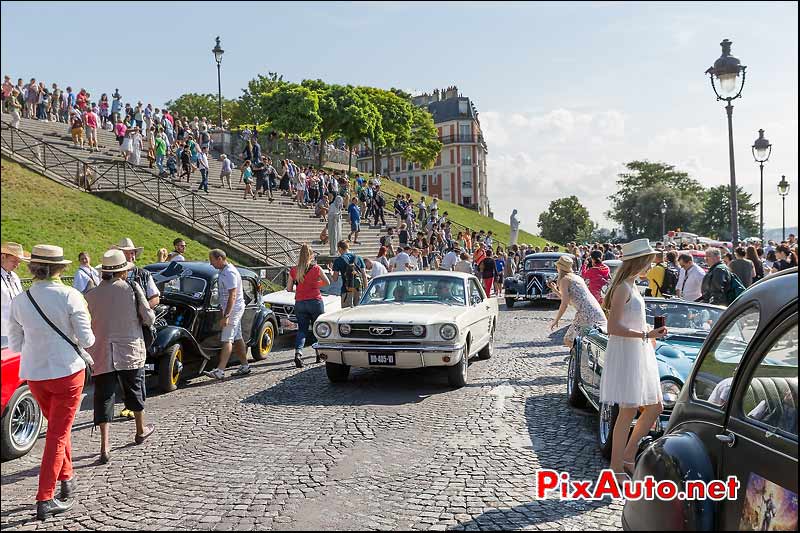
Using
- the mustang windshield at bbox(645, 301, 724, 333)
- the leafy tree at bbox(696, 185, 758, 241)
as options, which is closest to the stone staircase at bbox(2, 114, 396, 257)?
the mustang windshield at bbox(645, 301, 724, 333)

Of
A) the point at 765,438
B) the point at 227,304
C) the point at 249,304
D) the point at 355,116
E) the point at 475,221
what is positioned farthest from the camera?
the point at 475,221

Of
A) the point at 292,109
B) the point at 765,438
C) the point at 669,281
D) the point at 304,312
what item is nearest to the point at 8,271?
the point at 304,312

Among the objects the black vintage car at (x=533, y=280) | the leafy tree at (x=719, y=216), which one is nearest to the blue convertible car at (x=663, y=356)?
the black vintage car at (x=533, y=280)

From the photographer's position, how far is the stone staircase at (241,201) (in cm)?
2570

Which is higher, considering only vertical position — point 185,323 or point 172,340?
point 185,323

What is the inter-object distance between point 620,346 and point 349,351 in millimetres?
4536

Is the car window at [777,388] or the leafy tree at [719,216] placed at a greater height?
the leafy tree at [719,216]

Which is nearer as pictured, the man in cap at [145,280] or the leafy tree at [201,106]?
the man in cap at [145,280]

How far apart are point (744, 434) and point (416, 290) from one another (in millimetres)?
7861

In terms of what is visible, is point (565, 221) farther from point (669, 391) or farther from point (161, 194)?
point (669, 391)

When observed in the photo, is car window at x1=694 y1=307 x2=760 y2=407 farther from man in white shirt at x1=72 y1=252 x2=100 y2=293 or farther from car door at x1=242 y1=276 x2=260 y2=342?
man in white shirt at x1=72 y1=252 x2=100 y2=293

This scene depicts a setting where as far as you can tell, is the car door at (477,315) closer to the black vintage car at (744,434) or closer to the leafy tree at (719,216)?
the black vintage car at (744,434)

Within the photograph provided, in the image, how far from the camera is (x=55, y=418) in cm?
492

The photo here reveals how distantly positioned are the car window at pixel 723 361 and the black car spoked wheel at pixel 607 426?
6.78 feet
